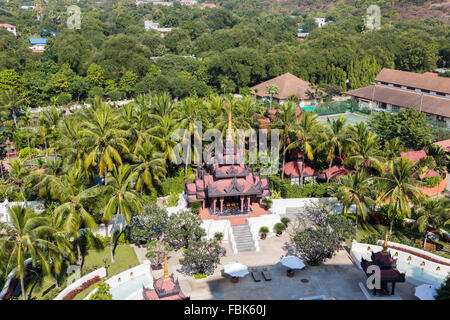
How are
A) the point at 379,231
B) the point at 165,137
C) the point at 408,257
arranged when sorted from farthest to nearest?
the point at 165,137
the point at 379,231
the point at 408,257

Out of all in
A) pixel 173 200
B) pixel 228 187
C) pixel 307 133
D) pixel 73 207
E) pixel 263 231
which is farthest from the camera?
pixel 307 133

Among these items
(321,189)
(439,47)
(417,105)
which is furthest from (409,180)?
(439,47)

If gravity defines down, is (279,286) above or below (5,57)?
below

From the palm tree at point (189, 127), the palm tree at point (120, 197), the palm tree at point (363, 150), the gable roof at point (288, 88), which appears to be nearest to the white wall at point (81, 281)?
the palm tree at point (120, 197)

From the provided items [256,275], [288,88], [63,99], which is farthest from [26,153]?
[288,88]

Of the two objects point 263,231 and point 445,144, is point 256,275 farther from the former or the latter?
point 445,144

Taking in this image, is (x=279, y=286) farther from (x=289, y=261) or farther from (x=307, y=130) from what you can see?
(x=307, y=130)

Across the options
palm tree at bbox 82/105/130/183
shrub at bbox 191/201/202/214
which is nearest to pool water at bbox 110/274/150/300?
shrub at bbox 191/201/202/214
